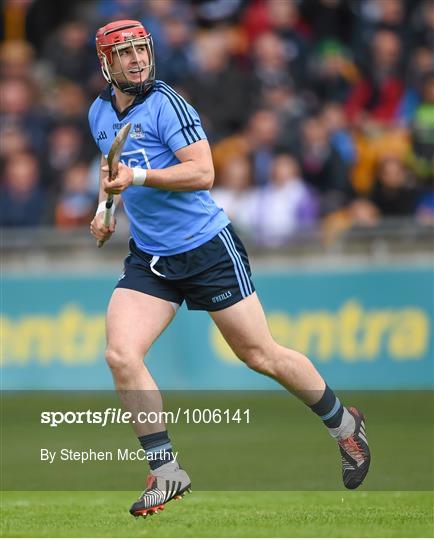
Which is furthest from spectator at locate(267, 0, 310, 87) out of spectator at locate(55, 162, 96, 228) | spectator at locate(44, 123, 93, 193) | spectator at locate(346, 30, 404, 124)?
spectator at locate(55, 162, 96, 228)

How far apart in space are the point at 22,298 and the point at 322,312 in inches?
125

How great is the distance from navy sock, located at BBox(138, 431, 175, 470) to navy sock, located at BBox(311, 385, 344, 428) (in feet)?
3.39

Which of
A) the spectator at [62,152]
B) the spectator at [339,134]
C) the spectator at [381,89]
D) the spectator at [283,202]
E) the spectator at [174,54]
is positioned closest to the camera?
the spectator at [283,202]

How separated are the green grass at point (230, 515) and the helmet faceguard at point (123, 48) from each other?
95.6 inches

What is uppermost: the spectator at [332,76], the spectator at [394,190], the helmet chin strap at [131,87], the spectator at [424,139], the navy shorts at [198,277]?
the helmet chin strap at [131,87]

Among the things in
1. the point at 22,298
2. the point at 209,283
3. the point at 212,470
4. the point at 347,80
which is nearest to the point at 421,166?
the point at 347,80

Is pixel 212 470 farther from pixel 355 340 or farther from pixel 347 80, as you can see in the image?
pixel 347 80

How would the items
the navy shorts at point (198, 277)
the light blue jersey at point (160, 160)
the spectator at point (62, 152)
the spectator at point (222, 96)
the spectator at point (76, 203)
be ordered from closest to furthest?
the light blue jersey at point (160, 160), the navy shorts at point (198, 277), the spectator at point (76, 203), the spectator at point (222, 96), the spectator at point (62, 152)

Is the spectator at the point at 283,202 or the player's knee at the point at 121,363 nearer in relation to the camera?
the player's knee at the point at 121,363

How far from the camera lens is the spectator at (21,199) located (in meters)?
15.6

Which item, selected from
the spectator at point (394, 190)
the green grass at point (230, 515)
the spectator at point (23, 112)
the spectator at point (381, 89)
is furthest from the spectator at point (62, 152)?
the green grass at point (230, 515)

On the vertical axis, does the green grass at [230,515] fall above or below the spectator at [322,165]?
above

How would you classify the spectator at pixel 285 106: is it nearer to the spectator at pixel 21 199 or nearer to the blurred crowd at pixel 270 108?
the blurred crowd at pixel 270 108

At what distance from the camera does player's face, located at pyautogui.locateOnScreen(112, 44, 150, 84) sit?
25.5 feet
